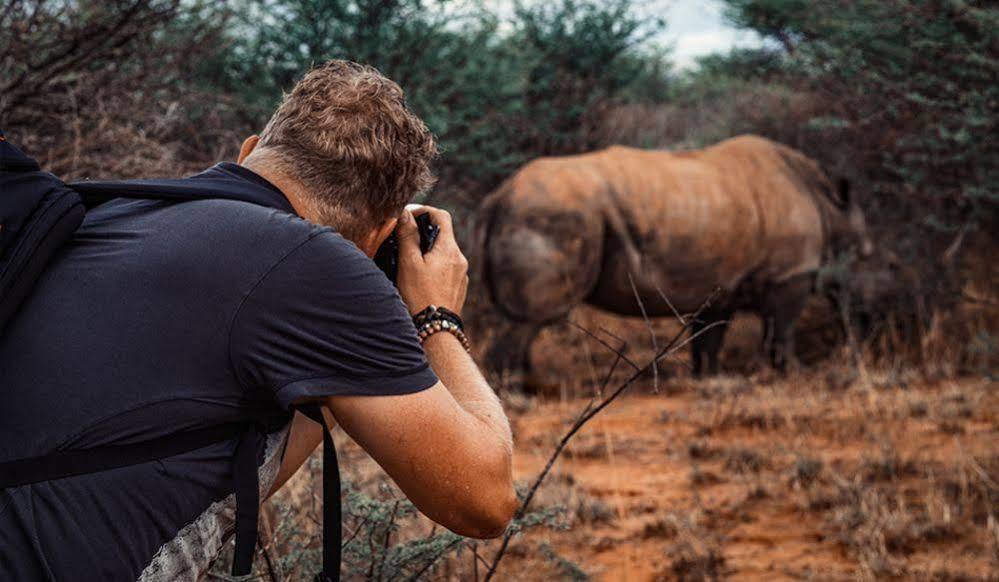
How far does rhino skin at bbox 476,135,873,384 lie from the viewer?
775cm

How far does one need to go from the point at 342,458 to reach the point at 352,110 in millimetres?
3011

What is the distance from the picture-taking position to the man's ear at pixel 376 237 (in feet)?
7.15

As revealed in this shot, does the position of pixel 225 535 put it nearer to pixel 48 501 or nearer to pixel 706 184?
pixel 48 501

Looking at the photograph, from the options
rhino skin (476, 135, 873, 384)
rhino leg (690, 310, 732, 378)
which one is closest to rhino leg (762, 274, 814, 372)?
rhino skin (476, 135, 873, 384)

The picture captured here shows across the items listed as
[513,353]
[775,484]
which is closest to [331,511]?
[775,484]

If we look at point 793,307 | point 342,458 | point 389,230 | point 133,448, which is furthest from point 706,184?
point 133,448

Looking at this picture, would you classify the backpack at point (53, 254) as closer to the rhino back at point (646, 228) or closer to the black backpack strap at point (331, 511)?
the black backpack strap at point (331, 511)

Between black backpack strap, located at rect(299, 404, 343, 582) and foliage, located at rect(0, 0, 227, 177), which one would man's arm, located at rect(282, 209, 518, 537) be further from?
foliage, located at rect(0, 0, 227, 177)

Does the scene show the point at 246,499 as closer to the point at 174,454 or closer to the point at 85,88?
the point at 174,454

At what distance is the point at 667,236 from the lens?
8.16m

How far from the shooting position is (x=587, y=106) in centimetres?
1132

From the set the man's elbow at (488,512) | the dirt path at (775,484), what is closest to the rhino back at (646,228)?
the dirt path at (775,484)

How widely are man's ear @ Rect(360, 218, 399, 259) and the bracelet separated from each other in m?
0.15

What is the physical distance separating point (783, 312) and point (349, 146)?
7.08 m
